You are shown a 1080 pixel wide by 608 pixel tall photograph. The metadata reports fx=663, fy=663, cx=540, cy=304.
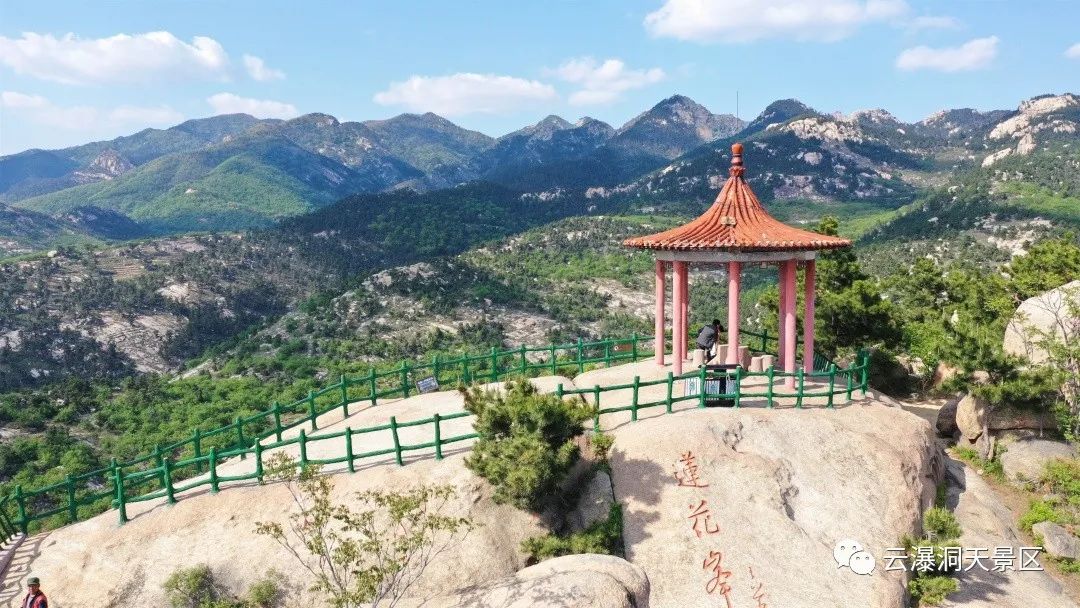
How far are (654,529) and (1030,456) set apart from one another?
642 inches

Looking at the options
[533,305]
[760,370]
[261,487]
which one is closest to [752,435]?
[760,370]

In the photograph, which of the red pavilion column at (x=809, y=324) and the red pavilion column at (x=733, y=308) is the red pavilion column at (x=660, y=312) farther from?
the red pavilion column at (x=809, y=324)

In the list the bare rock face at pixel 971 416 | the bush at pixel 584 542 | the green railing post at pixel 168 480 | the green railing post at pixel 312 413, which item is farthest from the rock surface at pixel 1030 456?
the green railing post at pixel 168 480

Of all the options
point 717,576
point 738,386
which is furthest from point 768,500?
point 738,386

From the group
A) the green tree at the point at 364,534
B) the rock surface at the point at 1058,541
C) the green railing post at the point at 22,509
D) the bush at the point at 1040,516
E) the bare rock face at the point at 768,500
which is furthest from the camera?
the bush at the point at 1040,516

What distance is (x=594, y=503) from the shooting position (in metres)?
16.2

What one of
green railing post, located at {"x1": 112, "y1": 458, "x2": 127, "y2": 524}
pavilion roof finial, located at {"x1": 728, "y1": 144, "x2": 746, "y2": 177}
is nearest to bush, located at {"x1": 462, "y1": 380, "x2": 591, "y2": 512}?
green railing post, located at {"x1": 112, "y1": 458, "x2": 127, "y2": 524}

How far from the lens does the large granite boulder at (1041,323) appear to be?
22.8 m

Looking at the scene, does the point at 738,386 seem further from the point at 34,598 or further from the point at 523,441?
the point at 34,598

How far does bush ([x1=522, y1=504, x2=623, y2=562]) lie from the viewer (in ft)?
48.1

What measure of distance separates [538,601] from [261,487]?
313 inches

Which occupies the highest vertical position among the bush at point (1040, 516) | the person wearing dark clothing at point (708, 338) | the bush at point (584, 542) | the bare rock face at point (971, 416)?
the person wearing dark clothing at point (708, 338)

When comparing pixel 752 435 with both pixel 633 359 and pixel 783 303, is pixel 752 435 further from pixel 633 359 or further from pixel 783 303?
pixel 633 359

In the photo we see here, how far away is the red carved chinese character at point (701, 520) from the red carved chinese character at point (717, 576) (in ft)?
1.75
